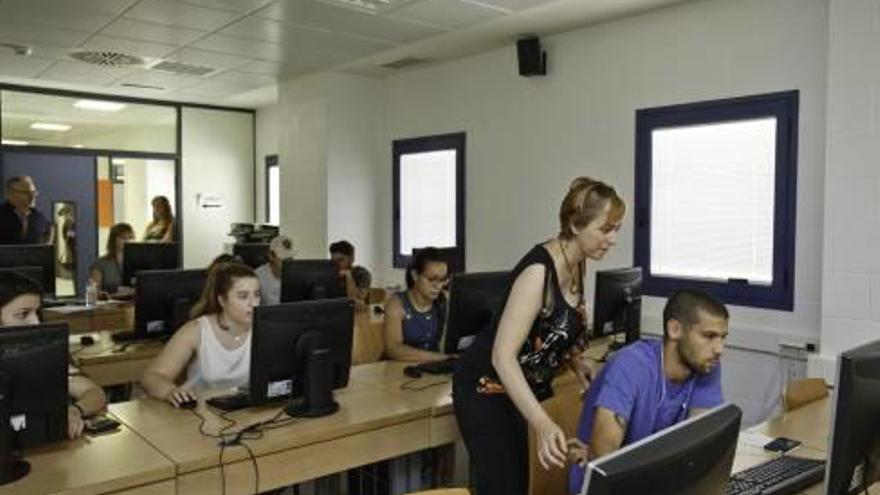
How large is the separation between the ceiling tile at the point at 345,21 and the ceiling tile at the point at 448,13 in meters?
0.13

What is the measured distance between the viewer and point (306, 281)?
13.6ft

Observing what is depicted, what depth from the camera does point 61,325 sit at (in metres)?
1.90

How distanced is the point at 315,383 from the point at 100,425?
2.21 feet

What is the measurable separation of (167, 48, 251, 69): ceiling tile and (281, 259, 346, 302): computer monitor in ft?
7.62

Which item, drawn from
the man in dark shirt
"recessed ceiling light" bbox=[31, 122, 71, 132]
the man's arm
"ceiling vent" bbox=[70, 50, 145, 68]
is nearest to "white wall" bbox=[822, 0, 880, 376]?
the man's arm

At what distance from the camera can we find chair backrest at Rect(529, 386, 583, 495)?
6.39 feet

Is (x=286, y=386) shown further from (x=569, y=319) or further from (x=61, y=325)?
(x=569, y=319)

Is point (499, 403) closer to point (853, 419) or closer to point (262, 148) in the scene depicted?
point (853, 419)

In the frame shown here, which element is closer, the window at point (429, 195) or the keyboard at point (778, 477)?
the keyboard at point (778, 477)

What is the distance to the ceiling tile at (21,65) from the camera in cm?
586

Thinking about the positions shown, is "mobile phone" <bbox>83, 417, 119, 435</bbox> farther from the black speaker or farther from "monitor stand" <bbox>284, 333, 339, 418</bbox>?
the black speaker

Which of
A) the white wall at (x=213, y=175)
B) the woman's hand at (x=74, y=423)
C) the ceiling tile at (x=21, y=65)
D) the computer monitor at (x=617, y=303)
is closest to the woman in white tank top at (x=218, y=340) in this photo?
the woman's hand at (x=74, y=423)

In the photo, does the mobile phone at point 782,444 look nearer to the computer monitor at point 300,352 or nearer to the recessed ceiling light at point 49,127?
the computer monitor at point 300,352

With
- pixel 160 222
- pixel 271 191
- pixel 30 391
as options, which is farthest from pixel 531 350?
pixel 271 191
